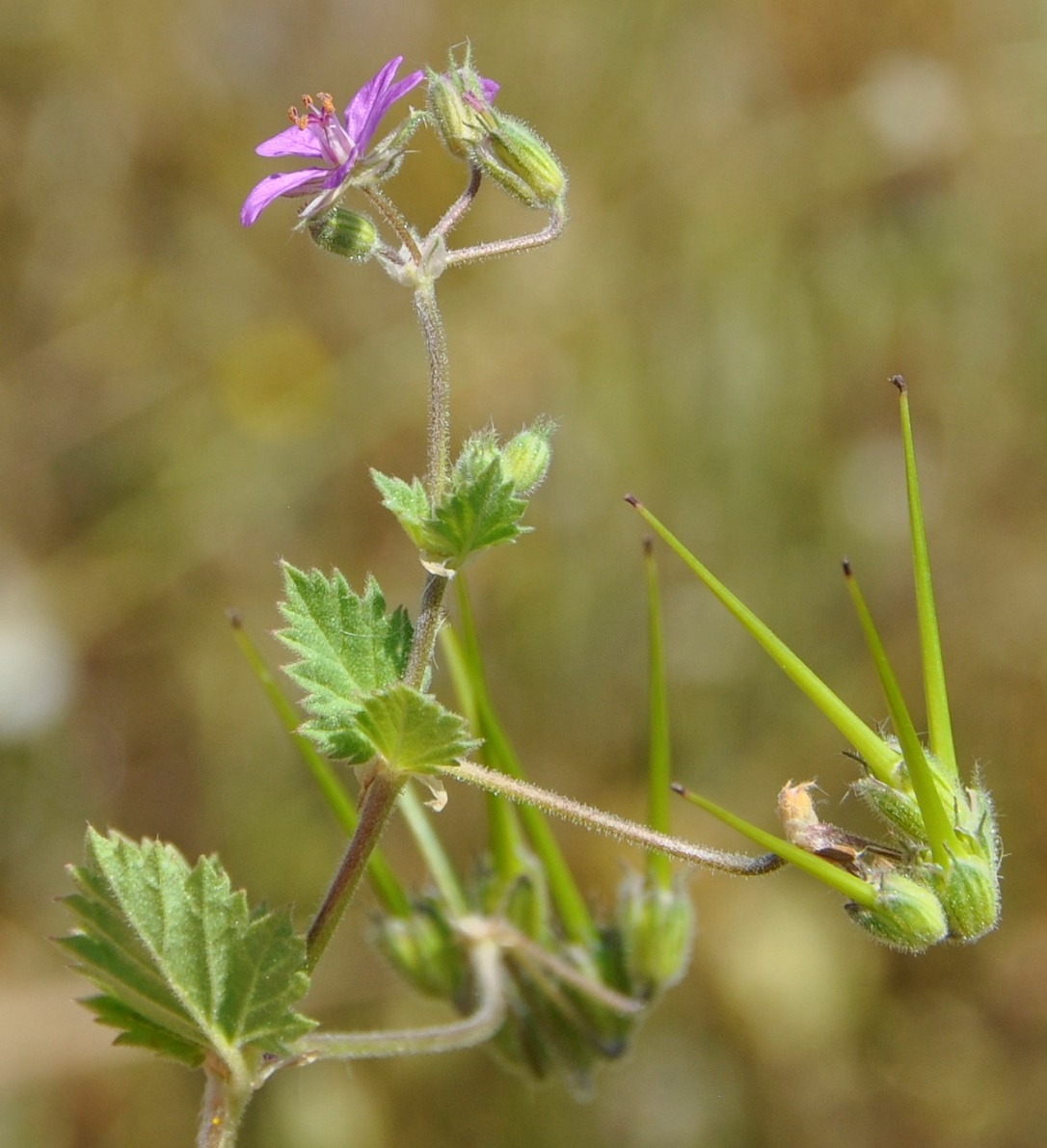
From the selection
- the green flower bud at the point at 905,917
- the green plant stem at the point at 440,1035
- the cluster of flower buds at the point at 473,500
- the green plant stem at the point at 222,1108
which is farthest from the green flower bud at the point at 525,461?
the green plant stem at the point at 222,1108

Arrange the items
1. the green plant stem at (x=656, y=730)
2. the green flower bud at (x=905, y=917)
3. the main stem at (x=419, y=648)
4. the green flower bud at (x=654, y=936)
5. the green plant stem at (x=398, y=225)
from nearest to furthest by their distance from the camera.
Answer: the green flower bud at (x=905, y=917)
the main stem at (x=419, y=648)
the green plant stem at (x=398, y=225)
the green plant stem at (x=656, y=730)
the green flower bud at (x=654, y=936)

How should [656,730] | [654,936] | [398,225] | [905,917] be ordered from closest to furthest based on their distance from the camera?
[905,917] → [398,225] → [656,730] → [654,936]

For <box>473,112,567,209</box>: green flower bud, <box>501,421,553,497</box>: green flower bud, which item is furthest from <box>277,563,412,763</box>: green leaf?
<box>473,112,567,209</box>: green flower bud

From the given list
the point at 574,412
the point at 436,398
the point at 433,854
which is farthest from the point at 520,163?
the point at 574,412

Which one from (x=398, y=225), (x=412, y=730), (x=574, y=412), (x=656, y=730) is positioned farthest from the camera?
(x=574, y=412)

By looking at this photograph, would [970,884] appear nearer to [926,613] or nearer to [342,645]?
[926,613]

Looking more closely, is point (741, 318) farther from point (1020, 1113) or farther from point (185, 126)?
point (1020, 1113)

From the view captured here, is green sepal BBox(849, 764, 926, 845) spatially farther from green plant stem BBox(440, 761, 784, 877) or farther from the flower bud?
green plant stem BBox(440, 761, 784, 877)

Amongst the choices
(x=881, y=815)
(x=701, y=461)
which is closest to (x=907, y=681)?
(x=701, y=461)

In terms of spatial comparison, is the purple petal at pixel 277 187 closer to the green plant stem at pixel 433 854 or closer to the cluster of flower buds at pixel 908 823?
the cluster of flower buds at pixel 908 823
